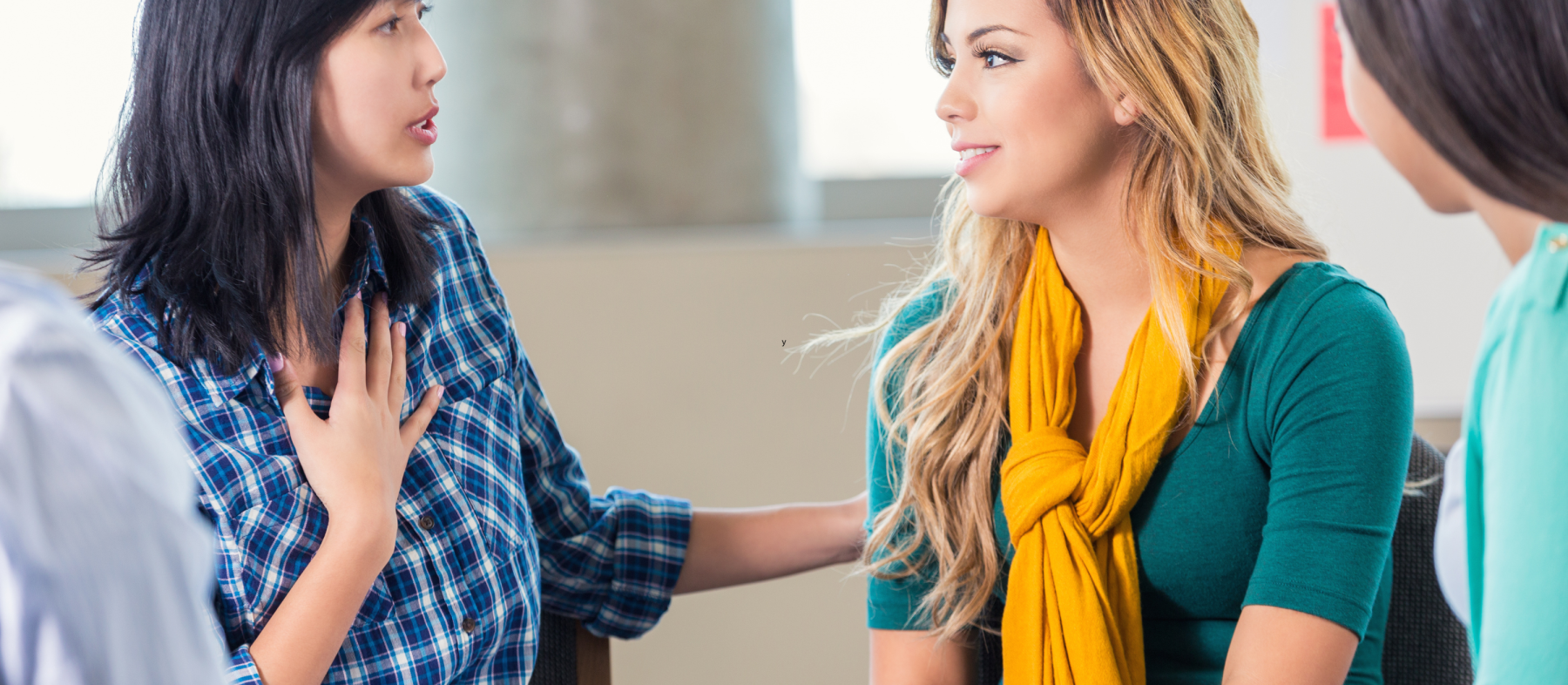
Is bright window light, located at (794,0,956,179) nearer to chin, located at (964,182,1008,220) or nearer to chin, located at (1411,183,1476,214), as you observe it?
chin, located at (964,182,1008,220)

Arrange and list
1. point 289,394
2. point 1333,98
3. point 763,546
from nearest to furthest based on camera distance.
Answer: point 289,394, point 763,546, point 1333,98

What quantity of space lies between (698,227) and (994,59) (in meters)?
0.99

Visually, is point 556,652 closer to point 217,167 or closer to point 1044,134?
point 217,167

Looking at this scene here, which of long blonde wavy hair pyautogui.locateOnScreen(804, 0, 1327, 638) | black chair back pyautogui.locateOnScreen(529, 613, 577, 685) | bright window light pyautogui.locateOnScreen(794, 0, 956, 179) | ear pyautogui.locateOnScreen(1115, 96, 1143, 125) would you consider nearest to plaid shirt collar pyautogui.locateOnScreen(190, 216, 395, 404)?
black chair back pyautogui.locateOnScreen(529, 613, 577, 685)

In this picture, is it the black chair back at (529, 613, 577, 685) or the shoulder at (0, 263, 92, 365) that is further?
the black chair back at (529, 613, 577, 685)

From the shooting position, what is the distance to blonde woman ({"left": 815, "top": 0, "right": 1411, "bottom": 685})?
116 cm

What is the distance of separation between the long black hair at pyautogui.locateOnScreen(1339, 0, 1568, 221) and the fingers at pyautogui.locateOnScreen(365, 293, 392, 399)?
94cm

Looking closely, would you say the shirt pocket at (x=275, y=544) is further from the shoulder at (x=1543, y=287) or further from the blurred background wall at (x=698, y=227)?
the blurred background wall at (x=698, y=227)

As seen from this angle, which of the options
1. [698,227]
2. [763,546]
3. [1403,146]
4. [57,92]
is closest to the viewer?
[1403,146]

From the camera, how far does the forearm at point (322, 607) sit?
1030 mm

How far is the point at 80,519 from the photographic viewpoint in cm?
44

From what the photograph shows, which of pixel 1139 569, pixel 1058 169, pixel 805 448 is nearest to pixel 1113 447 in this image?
pixel 1139 569

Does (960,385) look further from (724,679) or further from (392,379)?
(724,679)

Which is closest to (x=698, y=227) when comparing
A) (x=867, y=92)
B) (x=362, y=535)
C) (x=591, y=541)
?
(x=867, y=92)
